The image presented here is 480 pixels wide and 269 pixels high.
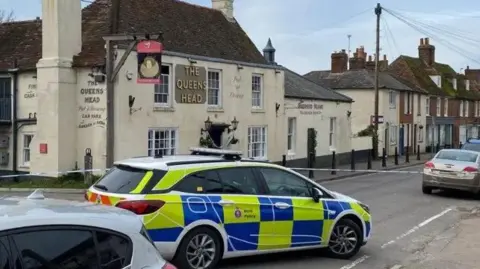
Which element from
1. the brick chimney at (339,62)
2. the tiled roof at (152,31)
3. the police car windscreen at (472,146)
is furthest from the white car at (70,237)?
the brick chimney at (339,62)

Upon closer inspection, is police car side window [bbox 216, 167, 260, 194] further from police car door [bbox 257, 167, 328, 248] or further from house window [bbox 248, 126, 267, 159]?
house window [bbox 248, 126, 267, 159]

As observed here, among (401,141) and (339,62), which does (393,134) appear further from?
(339,62)

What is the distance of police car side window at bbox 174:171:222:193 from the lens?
27.3 ft

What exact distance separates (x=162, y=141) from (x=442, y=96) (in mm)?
40623

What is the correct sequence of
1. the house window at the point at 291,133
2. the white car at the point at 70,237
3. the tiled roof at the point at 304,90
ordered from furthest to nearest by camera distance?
the tiled roof at the point at 304,90 < the house window at the point at 291,133 < the white car at the point at 70,237

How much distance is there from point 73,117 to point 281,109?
10.7 m

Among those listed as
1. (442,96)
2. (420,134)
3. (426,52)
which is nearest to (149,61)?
(420,134)

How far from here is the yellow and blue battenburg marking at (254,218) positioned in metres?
7.96

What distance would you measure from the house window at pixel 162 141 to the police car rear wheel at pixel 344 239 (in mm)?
12543

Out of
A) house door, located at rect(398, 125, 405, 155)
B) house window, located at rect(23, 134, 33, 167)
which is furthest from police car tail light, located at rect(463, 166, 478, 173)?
house door, located at rect(398, 125, 405, 155)

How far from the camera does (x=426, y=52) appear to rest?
60219 mm

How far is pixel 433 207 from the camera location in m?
17.2

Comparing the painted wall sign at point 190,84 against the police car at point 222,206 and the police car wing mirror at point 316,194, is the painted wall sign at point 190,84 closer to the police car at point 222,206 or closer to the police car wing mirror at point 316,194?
the police car at point 222,206

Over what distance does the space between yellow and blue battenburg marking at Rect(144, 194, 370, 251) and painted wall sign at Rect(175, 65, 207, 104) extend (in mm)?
13563
